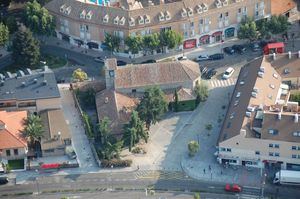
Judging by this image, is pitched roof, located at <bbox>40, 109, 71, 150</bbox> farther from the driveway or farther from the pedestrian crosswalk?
the pedestrian crosswalk

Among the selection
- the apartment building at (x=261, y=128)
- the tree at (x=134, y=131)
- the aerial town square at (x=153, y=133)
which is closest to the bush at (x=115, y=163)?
the aerial town square at (x=153, y=133)

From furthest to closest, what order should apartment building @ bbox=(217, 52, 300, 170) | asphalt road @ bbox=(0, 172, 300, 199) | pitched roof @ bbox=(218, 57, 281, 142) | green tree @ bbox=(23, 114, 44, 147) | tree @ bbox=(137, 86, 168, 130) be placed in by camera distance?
tree @ bbox=(137, 86, 168, 130) < green tree @ bbox=(23, 114, 44, 147) < pitched roof @ bbox=(218, 57, 281, 142) < apartment building @ bbox=(217, 52, 300, 170) < asphalt road @ bbox=(0, 172, 300, 199)

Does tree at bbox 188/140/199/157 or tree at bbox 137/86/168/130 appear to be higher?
tree at bbox 137/86/168/130

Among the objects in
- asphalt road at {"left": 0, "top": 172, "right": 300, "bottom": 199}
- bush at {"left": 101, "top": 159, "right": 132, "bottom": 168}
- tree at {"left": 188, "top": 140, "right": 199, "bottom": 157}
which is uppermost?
tree at {"left": 188, "top": 140, "right": 199, "bottom": 157}

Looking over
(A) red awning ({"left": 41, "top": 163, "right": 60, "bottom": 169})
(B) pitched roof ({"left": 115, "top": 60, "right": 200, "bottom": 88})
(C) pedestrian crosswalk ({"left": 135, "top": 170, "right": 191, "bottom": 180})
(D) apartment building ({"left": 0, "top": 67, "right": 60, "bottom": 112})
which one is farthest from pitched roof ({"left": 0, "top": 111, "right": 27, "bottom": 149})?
(C) pedestrian crosswalk ({"left": 135, "top": 170, "right": 191, "bottom": 180})

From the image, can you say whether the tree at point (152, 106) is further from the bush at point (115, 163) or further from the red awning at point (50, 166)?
the red awning at point (50, 166)

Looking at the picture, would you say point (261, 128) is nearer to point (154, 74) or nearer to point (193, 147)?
point (193, 147)

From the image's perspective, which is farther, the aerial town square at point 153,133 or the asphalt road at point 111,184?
the aerial town square at point 153,133

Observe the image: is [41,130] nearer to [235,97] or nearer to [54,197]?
[54,197]

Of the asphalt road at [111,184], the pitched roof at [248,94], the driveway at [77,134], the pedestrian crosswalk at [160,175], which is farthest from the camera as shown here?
the driveway at [77,134]
